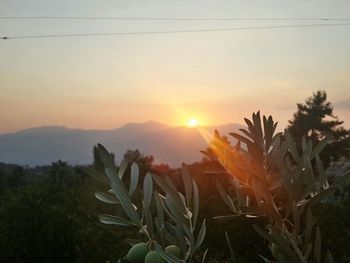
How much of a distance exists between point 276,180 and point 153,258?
1.10ft

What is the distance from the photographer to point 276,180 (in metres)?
1.06

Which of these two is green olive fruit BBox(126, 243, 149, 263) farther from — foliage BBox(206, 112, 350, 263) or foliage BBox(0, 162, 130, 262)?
foliage BBox(0, 162, 130, 262)

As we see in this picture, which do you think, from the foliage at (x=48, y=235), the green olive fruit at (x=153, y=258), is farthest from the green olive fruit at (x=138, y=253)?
the foliage at (x=48, y=235)

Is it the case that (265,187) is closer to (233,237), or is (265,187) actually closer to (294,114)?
(233,237)

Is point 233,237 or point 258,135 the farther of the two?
point 233,237

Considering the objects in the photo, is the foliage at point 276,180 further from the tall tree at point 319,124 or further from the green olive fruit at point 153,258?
the tall tree at point 319,124

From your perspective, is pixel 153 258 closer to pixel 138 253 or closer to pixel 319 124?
pixel 138 253

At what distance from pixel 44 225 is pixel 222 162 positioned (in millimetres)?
7608

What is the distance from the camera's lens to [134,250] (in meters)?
1.11

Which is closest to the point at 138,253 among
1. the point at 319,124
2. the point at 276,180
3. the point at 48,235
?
the point at 276,180

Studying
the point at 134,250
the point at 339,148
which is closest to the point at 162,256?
the point at 134,250

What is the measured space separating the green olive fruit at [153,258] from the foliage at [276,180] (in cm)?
23

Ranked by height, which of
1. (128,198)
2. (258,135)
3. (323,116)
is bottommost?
(128,198)

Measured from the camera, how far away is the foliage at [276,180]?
39.7 inches
